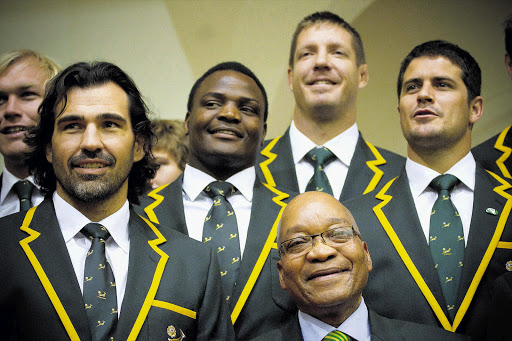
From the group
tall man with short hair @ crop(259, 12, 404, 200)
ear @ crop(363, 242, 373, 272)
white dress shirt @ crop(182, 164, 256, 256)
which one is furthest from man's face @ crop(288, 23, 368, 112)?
ear @ crop(363, 242, 373, 272)

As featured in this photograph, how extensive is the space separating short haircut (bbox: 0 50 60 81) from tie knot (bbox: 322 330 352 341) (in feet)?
6.65

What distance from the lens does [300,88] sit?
11.2 ft

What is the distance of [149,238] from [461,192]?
1317 millimetres

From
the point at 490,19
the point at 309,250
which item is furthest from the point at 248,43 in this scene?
the point at 309,250

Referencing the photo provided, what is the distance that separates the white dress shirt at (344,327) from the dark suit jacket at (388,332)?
0.08 ft

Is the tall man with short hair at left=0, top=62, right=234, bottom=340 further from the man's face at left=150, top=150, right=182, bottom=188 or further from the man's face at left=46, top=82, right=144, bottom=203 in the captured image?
the man's face at left=150, top=150, right=182, bottom=188

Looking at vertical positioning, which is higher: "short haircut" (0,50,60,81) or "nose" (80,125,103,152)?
"short haircut" (0,50,60,81)

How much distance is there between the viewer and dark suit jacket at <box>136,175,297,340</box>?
252 centimetres

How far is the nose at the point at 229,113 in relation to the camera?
9.74ft

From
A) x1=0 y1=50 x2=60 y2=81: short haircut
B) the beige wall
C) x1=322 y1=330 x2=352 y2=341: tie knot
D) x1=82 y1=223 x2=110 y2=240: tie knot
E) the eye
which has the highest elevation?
the beige wall

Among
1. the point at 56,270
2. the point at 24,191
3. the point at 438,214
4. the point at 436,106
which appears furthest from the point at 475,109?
the point at 24,191

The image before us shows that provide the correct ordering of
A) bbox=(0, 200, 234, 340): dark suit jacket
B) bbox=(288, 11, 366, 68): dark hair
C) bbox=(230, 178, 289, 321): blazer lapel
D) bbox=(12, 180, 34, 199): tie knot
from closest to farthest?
bbox=(0, 200, 234, 340): dark suit jacket → bbox=(230, 178, 289, 321): blazer lapel → bbox=(12, 180, 34, 199): tie knot → bbox=(288, 11, 366, 68): dark hair

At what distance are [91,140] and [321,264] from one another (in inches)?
37.2

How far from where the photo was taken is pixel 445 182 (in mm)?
2699
